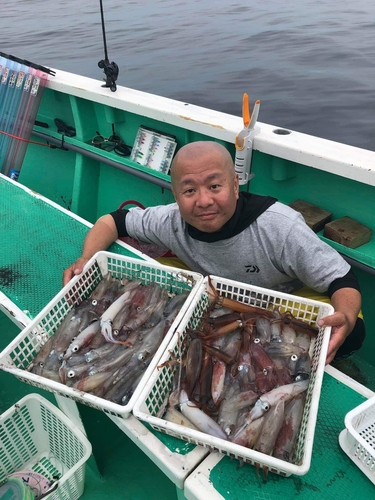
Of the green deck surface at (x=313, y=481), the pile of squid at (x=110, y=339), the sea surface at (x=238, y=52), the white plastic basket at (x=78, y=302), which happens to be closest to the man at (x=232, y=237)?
the white plastic basket at (x=78, y=302)

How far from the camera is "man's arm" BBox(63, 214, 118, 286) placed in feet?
8.39

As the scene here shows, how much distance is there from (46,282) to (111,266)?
1.44 feet

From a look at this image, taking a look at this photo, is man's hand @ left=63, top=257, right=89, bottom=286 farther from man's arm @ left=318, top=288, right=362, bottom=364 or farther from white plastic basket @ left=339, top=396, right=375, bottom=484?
white plastic basket @ left=339, top=396, right=375, bottom=484

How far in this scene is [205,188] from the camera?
7.06 ft

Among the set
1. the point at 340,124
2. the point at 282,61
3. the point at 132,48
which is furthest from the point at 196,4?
the point at 340,124

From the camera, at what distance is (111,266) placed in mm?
2547

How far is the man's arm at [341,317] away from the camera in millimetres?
1888

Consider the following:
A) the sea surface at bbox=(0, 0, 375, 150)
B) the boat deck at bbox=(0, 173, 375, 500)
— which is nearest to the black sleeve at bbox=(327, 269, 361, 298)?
the boat deck at bbox=(0, 173, 375, 500)

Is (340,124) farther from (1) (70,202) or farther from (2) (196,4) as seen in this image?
(2) (196,4)

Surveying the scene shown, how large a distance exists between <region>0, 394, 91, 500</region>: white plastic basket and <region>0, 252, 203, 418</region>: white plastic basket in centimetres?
49

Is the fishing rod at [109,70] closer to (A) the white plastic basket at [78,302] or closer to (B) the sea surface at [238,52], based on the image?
(A) the white plastic basket at [78,302]

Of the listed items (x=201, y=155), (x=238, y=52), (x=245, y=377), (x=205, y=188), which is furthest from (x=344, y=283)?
(x=238, y=52)

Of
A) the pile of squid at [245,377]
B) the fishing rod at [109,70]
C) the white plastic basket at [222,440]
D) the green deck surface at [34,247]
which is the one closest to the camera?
the white plastic basket at [222,440]

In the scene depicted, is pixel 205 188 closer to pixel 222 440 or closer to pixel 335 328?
pixel 335 328
